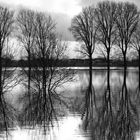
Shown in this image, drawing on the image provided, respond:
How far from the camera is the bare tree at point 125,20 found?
6600cm

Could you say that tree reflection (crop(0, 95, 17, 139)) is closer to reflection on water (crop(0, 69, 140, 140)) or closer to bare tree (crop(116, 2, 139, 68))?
reflection on water (crop(0, 69, 140, 140))

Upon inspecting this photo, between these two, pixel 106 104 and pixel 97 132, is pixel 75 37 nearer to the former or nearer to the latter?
pixel 106 104

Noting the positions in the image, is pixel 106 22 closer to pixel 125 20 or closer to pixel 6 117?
pixel 125 20

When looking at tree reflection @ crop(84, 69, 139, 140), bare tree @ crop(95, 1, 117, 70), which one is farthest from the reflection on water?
bare tree @ crop(95, 1, 117, 70)

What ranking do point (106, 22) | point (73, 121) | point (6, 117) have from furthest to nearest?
point (106, 22)
point (6, 117)
point (73, 121)

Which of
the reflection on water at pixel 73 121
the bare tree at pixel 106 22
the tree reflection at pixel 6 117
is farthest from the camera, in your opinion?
the bare tree at pixel 106 22

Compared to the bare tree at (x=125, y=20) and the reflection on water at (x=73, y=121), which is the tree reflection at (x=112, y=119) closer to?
the reflection on water at (x=73, y=121)

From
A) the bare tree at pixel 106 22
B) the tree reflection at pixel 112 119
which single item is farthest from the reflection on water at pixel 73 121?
the bare tree at pixel 106 22

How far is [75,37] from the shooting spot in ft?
229

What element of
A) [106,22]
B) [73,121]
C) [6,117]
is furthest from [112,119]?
[106,22]

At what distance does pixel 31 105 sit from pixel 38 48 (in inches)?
264

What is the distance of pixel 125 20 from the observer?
2616 inches

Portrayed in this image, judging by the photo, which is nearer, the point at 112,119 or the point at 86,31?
the point at 112,119

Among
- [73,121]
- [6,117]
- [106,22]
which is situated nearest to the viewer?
[73,121]
